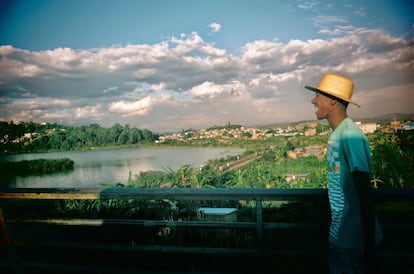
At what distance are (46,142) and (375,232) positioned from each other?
23.3 ft

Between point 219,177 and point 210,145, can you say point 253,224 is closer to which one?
point 219,177

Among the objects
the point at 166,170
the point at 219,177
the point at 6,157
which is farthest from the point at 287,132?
the point at 6,157

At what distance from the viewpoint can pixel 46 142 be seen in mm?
7180

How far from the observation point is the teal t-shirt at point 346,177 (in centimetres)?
145

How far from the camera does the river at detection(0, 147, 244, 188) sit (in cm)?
596

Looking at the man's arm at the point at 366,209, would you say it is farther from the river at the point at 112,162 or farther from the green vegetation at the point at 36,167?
the green vegetation at the point at 36,167

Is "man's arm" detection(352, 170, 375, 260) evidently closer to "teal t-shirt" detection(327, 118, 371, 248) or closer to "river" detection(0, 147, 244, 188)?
"teal t-shirt" detection(327, 118, 371, 248)

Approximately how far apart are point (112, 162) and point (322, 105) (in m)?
5.31

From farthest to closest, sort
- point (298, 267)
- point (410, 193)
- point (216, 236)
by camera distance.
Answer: point (216, 236) < point (298, 267) < point (410, 193)

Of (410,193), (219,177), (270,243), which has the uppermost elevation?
(410,193)

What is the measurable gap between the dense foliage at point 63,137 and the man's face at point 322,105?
5631 mm

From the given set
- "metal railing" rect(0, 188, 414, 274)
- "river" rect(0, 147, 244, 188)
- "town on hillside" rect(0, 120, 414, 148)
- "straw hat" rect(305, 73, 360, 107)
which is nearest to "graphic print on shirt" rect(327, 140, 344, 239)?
"straw hat" rect(305, 73, 360, 107)

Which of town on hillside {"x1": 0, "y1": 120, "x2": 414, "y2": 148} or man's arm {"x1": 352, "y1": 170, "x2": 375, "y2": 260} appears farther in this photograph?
town on hillside {"x1": 0, "y1": 120, "x2": 414, "y2": 148}

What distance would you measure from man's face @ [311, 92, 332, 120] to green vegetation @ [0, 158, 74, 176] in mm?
5742
